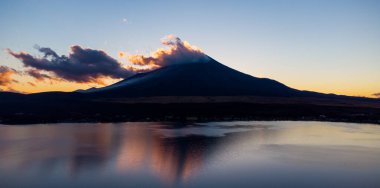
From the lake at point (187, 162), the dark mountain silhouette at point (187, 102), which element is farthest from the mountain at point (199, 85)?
the lake at point (187, 162)

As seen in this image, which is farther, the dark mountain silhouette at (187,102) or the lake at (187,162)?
the dark mountain silhouette at (187,102)

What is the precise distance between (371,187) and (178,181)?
28.2 feet

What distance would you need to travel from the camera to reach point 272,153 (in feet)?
85.1

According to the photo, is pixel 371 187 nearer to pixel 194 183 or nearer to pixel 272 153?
pixel 194 183

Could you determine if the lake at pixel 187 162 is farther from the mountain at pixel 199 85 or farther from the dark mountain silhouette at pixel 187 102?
the mountain at pixel 199 85

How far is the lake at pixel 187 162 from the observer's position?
660 inches

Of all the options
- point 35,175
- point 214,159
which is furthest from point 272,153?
point 35,175

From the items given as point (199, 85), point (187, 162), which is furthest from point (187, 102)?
point (187, 162)

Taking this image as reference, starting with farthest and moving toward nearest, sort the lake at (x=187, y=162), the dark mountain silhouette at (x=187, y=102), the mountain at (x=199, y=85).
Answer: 1. the mountain at (x=199, y=85)
2. the dark mountain silhouette at (x=187, y=102)
3. the lake at (x=187, y=162)

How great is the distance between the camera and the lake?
55.0ft

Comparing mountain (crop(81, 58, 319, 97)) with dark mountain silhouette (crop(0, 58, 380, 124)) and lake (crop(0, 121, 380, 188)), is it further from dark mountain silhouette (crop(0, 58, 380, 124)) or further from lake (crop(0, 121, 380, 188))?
lake (crop(0, 121, 380, 188))

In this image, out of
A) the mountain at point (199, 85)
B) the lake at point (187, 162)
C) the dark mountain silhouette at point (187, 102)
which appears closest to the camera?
the lake at point (187, 162)

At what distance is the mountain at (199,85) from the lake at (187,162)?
78521mm

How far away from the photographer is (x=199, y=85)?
122438 mm
